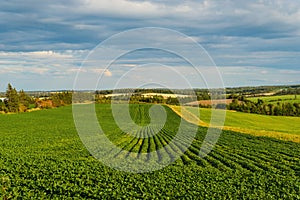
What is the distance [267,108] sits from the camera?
10494cm

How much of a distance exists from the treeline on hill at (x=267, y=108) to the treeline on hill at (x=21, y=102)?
203 feet

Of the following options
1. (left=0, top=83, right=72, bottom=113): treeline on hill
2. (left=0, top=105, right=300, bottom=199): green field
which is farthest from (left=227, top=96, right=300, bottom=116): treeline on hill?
(left=0, top=105, right=300, bottom=199): green field

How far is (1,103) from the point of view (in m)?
107

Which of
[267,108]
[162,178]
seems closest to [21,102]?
[267,108]

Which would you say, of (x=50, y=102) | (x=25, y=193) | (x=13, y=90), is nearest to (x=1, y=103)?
(x=13, y=90)

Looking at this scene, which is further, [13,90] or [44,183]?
[13,90]

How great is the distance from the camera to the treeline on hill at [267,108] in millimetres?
103188

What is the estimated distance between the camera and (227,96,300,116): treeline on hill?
4063 inches

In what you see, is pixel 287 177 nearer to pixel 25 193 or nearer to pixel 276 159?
pixel 276 159

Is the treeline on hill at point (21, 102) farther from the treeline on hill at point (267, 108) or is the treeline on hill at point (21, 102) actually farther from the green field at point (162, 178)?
the green field at point (162, 178)

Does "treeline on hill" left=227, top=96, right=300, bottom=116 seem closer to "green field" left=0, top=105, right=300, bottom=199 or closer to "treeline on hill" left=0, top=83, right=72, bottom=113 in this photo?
"treeline on hill" left=0, top=83, right=72, bottom=113

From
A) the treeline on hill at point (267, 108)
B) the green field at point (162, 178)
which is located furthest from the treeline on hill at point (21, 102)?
the green field at point (162, 178)

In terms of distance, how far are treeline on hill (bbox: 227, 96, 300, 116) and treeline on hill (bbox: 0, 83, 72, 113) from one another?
6188 cm

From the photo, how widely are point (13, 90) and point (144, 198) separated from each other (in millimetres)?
99563
